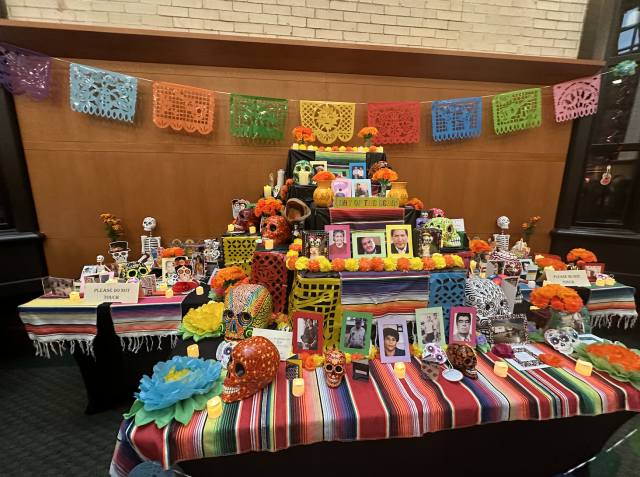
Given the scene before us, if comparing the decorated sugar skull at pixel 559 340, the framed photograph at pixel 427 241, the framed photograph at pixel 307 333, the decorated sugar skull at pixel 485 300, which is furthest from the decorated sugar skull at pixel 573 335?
the framed photograph at pixel 307 333

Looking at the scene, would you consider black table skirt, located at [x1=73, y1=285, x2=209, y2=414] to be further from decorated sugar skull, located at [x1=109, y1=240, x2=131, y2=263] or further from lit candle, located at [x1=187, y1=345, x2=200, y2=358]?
decorated sugar skull, located at [x1=109, y1=240, x2=131, y2=263]

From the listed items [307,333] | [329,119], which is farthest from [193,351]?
[329,119]

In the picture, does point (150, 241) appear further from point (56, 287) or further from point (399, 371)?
point (399, 371)

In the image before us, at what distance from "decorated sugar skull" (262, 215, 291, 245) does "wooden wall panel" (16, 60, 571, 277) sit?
4.10 feet

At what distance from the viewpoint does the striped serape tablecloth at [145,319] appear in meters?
2.28

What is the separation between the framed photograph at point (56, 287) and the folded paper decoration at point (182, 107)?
5.99ft

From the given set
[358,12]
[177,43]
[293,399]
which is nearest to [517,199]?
[358,12]

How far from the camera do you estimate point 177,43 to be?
9.71 ft

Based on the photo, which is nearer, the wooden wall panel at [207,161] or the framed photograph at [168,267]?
the framed photograph at [168,267]

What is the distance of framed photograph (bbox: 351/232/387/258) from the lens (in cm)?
205

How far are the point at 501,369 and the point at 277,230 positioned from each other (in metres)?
1.90

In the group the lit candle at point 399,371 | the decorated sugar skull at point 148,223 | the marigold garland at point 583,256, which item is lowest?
the lit candle at point 399,371

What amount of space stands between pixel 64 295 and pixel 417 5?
4938mm

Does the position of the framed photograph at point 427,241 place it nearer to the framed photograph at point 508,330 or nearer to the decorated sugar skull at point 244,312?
the framed photograph at point 508,330
